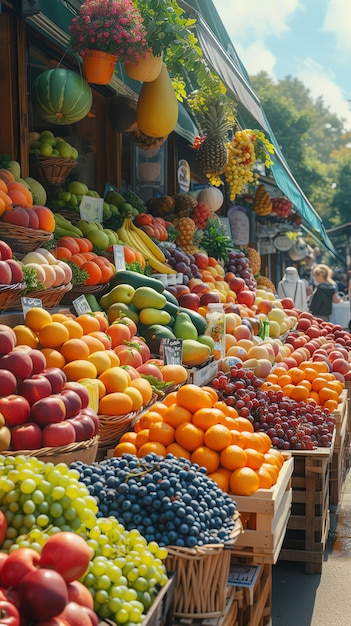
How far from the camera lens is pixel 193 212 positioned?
8086 mm

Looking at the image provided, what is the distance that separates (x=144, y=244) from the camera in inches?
243

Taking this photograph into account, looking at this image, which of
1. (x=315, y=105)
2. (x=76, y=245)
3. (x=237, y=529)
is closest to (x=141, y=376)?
(x=76, y=245)

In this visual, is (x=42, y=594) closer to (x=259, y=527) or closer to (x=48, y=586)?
(x=48, y=586)

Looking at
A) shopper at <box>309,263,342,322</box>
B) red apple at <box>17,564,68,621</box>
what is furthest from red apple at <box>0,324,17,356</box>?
shopper at <box>309,263,342,322</box>

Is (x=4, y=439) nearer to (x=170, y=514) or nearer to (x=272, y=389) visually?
(x=170, y=514)

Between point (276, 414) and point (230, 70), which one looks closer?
point (276, 414)

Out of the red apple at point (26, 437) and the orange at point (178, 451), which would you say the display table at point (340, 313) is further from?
the red apple at point (26, 437)

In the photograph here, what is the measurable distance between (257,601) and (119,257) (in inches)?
110

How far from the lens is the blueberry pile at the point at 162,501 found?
2307 mm

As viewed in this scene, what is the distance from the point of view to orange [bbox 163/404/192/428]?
3.24 metres

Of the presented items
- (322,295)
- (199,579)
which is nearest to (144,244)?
(199,579)

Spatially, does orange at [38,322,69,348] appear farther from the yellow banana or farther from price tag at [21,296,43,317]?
the yellow banana

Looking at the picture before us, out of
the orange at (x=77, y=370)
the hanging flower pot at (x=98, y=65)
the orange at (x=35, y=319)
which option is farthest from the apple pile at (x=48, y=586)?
the hanging flower pot at (x=98, y=65)

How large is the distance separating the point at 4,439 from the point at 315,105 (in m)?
106
